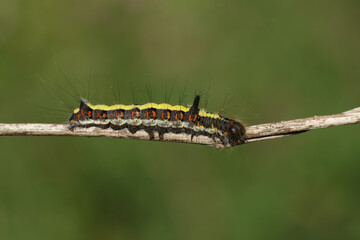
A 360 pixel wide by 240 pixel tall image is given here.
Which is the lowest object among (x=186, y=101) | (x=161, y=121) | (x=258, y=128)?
(x=258, y=128)

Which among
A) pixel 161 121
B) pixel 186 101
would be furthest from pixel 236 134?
pixel 186 101

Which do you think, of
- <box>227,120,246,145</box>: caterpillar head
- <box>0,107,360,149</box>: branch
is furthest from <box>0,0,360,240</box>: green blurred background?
<box>0,107,360,149</box>: branch

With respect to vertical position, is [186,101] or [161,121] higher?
[186,101]

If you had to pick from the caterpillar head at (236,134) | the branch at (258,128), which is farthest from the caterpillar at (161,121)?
the branch at (258,128)

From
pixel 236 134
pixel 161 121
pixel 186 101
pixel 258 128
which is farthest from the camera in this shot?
pixel 186 101

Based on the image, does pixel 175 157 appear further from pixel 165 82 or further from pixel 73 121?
pixel 73 121

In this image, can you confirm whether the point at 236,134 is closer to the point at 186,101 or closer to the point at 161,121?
the point at 161,121

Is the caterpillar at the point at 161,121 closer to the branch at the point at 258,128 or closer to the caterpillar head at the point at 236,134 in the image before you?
the caterpillar head at the point at 236,134

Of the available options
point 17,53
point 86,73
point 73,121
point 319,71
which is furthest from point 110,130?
point 319,71
